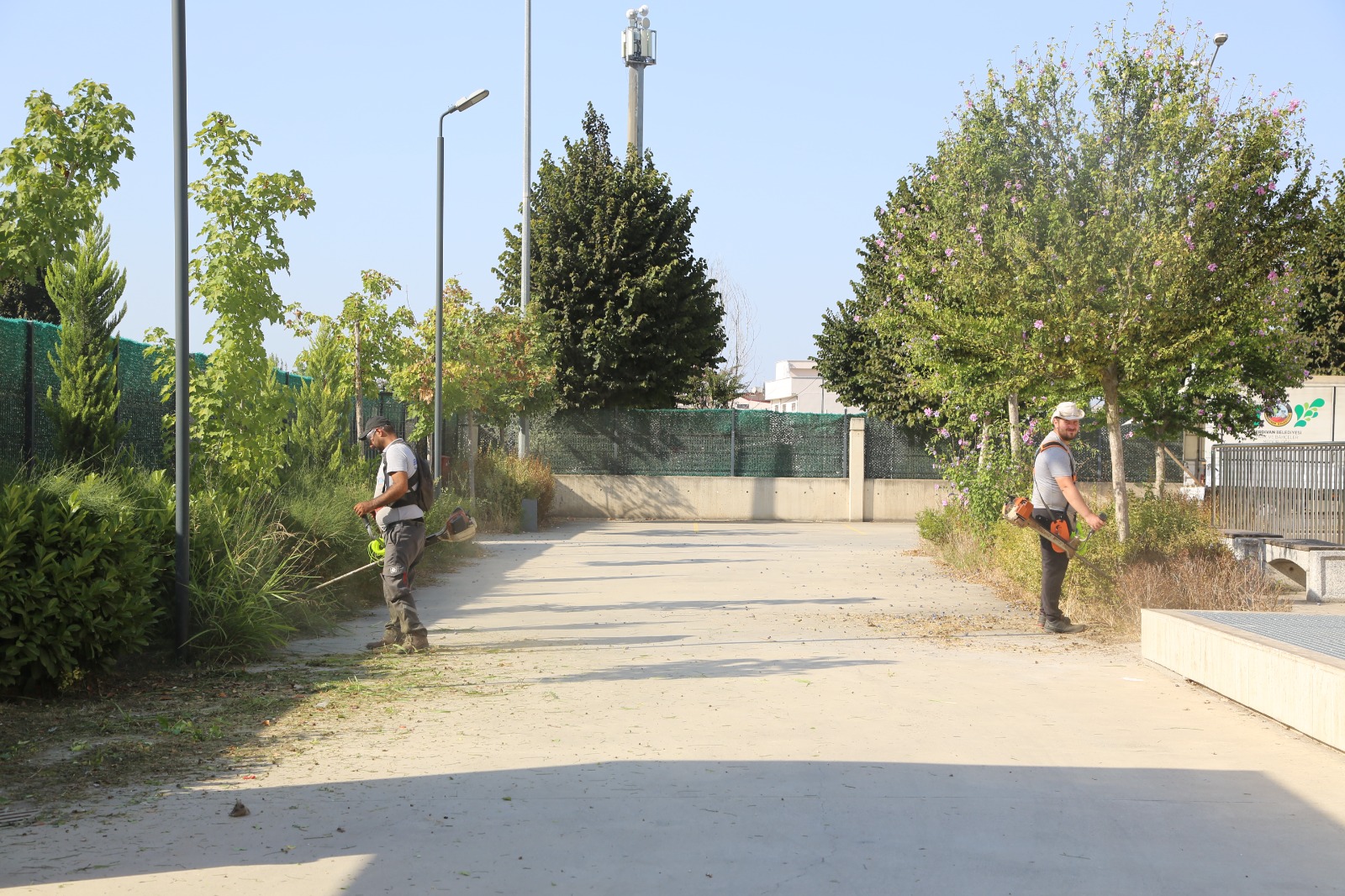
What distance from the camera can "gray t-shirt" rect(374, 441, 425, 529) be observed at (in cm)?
960

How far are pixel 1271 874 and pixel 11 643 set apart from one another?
624 centimetres

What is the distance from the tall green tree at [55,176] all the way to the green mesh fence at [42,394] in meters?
2.73

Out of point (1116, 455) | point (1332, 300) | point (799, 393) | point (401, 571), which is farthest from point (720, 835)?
point (799, 393)

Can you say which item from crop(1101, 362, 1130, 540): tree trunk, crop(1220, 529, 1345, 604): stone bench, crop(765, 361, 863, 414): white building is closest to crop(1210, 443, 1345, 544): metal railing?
crop(1220, 529, 1345, 604): stone bench

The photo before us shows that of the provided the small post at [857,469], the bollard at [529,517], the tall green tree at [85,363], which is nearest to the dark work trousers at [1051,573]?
the tall green tree at [85,363]

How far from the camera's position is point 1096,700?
764 cm

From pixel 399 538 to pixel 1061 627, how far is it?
18.0 feet

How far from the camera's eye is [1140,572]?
11.2m

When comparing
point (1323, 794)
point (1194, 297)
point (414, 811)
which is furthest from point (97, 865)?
point (1194, 297)

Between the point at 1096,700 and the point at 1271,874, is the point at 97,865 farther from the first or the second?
the point at 1096,700

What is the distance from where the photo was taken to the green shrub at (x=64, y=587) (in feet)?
22.6

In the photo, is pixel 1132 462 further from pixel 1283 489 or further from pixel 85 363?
pixel 85 363

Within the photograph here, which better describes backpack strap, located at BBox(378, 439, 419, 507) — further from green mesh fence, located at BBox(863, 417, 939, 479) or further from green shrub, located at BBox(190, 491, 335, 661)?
green mesh fence, located at BBox(863, 417, 939, 479)

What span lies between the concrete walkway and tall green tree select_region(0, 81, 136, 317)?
3386mm
